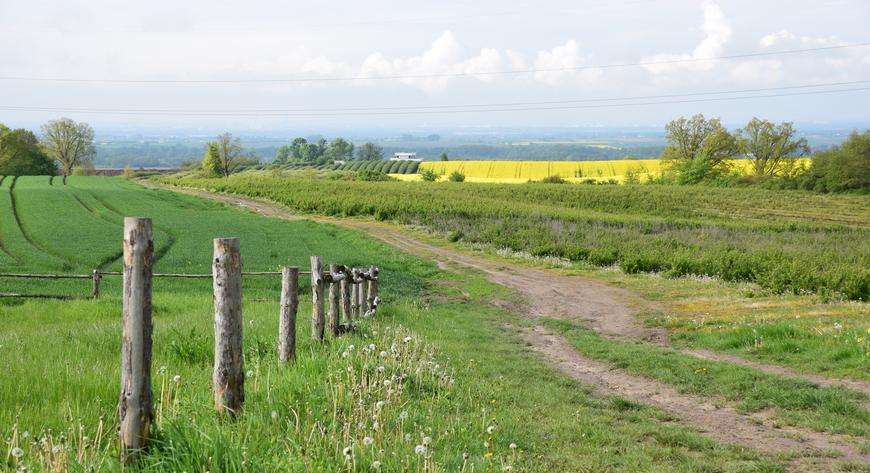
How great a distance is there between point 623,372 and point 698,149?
115297 millimetres

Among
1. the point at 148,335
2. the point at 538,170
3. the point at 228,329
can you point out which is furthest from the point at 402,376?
the point at 538,170

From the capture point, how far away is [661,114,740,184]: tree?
110000 millimetres

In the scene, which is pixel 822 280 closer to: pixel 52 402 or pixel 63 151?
pixel 52 402

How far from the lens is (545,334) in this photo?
1969 centimetres

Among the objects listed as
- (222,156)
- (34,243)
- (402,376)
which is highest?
(222,156)

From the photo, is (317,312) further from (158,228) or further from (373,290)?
(158,228)

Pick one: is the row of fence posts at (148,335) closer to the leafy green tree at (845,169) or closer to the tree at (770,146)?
the leafy green tree at (845,169)

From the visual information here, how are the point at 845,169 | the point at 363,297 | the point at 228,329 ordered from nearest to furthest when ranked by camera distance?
the point at 228,329 < the point at 363,297 < the point at 845,169

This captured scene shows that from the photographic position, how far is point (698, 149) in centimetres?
12144

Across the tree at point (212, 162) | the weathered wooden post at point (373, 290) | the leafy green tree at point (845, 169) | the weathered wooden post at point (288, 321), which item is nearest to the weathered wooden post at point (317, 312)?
the weathered wooden post at point (288, 321)

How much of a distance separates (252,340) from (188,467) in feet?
20.9

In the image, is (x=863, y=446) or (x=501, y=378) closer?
(x=863, y=446)

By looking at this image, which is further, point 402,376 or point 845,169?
point 845,169

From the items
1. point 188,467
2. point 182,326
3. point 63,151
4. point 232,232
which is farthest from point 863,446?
point 63,151
